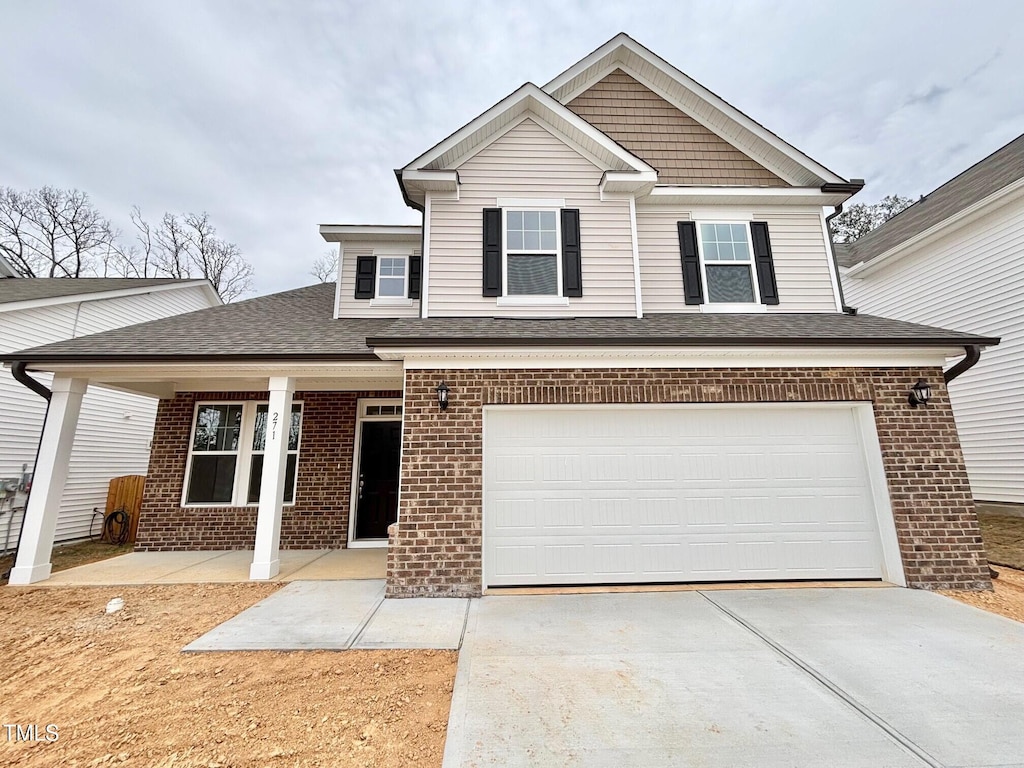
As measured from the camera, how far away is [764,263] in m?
6.99

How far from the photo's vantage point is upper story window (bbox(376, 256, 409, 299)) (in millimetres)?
8093

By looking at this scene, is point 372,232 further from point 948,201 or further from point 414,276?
point 948,201

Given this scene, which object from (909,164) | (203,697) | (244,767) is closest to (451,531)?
(203,697)

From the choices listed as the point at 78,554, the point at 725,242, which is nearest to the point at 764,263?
the point at 725,242

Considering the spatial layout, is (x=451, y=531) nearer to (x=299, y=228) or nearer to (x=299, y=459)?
(x=299, y=459)

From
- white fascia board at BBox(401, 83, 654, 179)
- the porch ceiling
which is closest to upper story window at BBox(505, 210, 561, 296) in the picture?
white fascia board at BBox(401, 83, 654, 179)

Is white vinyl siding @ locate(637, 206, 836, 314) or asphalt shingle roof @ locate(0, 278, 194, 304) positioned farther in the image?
asphalt shingle roof @ locate(0, 278, 194, 304)

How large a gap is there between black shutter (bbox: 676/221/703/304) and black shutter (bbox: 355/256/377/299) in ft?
17.9

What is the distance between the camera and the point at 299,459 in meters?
7.54

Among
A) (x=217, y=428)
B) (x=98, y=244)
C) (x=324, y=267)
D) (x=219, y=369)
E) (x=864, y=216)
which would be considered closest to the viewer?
(x=219, y=369)

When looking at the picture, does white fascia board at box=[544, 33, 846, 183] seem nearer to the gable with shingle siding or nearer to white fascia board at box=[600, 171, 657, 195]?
the gable with shingle siding

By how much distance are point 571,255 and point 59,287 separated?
12042 mm

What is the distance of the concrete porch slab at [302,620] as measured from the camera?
12.0 feet

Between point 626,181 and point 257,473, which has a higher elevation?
point 626,181
